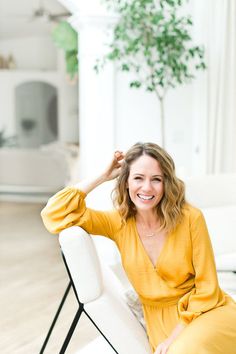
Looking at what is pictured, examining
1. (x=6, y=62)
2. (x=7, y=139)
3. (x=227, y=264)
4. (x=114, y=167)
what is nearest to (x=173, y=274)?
(x=114, y=167)

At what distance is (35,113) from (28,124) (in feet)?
0.73

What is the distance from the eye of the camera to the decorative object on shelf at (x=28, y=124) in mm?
10523

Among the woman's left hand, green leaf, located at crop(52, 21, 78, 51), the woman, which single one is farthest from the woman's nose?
green leaf, located at crop(52, 21, 78, 51)

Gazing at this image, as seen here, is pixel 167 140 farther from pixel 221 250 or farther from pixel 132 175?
pixel 132 175

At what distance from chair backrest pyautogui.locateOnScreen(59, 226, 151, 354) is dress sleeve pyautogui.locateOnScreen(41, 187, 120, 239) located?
83 mm

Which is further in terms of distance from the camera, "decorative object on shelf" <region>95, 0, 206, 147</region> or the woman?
"decorative object on shelf" <region>95, 0, 206, 147</region>

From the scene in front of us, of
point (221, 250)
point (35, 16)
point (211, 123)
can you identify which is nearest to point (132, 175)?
point (221, 250)

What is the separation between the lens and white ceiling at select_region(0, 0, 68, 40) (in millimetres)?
9961

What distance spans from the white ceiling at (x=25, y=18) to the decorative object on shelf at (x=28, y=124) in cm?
146

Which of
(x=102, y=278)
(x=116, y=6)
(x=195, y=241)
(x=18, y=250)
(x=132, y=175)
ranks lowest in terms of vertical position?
(x=18, y=250)

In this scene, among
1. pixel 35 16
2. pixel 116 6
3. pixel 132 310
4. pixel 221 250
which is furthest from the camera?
pixel 35 16

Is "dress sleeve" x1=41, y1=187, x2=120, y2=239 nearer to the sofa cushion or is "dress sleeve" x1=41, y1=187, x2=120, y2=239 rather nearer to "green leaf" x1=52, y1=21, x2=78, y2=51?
the sofa cushion

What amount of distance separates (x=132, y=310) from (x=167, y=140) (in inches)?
144

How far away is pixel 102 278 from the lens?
2.56 metres
